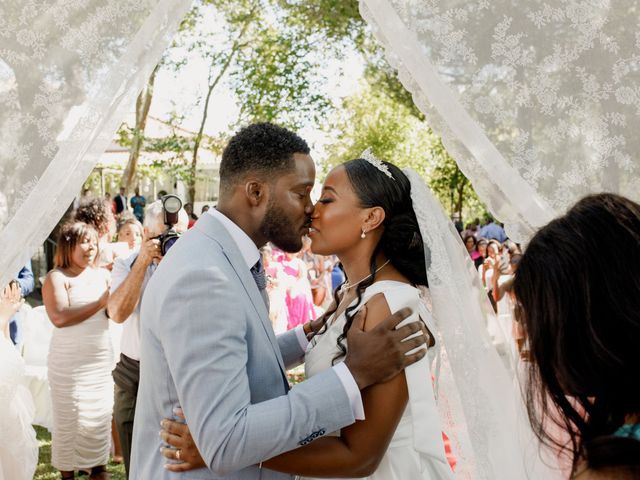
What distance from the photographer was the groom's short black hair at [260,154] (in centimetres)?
254

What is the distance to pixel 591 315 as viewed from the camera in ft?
4.73

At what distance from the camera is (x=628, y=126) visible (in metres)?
2.47

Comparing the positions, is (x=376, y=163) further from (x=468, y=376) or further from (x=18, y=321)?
(x=18, y=321)

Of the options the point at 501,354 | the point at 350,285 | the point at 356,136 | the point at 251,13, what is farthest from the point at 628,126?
the point at 356,136

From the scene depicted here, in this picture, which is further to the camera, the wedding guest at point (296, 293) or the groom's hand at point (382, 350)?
the wedding guest at point (296, 293)

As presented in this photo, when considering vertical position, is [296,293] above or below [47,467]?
above

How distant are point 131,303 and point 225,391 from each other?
9.86 feet

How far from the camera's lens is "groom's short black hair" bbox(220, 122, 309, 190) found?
8.32 ft

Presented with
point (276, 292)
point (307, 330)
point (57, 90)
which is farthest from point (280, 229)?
point (276, 292)

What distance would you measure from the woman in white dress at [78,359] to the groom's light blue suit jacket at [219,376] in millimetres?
3150

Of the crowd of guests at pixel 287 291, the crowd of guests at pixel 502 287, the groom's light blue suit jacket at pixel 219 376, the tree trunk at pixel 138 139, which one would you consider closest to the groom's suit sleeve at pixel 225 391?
the groom's light blue suit jacket at pixel 219 376

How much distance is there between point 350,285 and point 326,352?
0.31m

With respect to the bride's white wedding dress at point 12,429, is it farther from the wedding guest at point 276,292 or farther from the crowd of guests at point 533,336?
the wedding guest at point 276,292

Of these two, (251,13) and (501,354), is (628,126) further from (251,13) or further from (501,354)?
(251,13)
